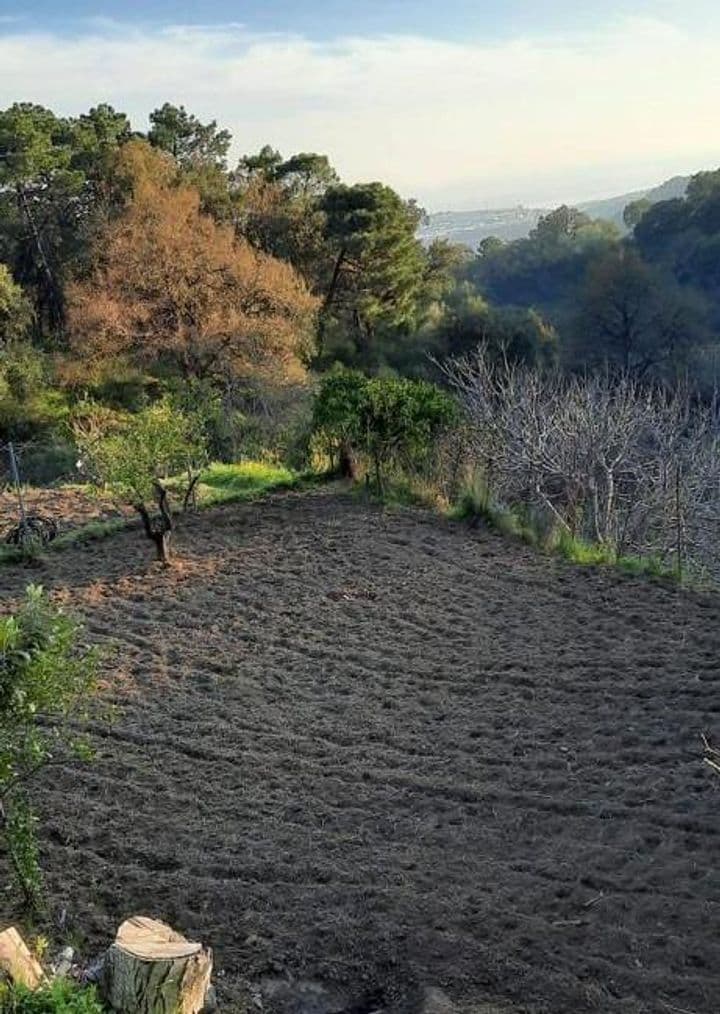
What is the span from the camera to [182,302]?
22.4 meters

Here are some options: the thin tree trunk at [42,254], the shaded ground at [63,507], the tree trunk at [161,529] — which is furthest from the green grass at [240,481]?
the thin tree trunk at [42,254]

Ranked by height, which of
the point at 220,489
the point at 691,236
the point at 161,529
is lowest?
the point at 220,489

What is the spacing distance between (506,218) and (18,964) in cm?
14707

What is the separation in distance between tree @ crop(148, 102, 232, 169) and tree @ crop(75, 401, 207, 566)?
22391 millimetres

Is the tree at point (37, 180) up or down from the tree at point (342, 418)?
up

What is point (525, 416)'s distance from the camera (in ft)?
37.4

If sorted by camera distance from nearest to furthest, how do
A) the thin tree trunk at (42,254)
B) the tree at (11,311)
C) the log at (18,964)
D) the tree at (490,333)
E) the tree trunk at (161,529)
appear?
the log at (18,964)
the tree trunk at (161,529)
the tree at (11,311)
the thin tree trunk at (42,254)
the tree at (490,333)

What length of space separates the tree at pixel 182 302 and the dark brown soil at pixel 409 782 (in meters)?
14.1

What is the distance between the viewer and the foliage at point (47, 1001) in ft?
10.7

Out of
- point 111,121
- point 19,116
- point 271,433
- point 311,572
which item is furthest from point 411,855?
point 111,121

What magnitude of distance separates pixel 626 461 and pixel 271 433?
25.6 feet

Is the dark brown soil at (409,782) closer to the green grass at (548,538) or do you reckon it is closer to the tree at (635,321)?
the green grass at (548,538)

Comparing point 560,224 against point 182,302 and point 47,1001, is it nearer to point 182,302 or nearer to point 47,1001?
point 182,302

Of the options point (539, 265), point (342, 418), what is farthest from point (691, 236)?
point (342, 418)
